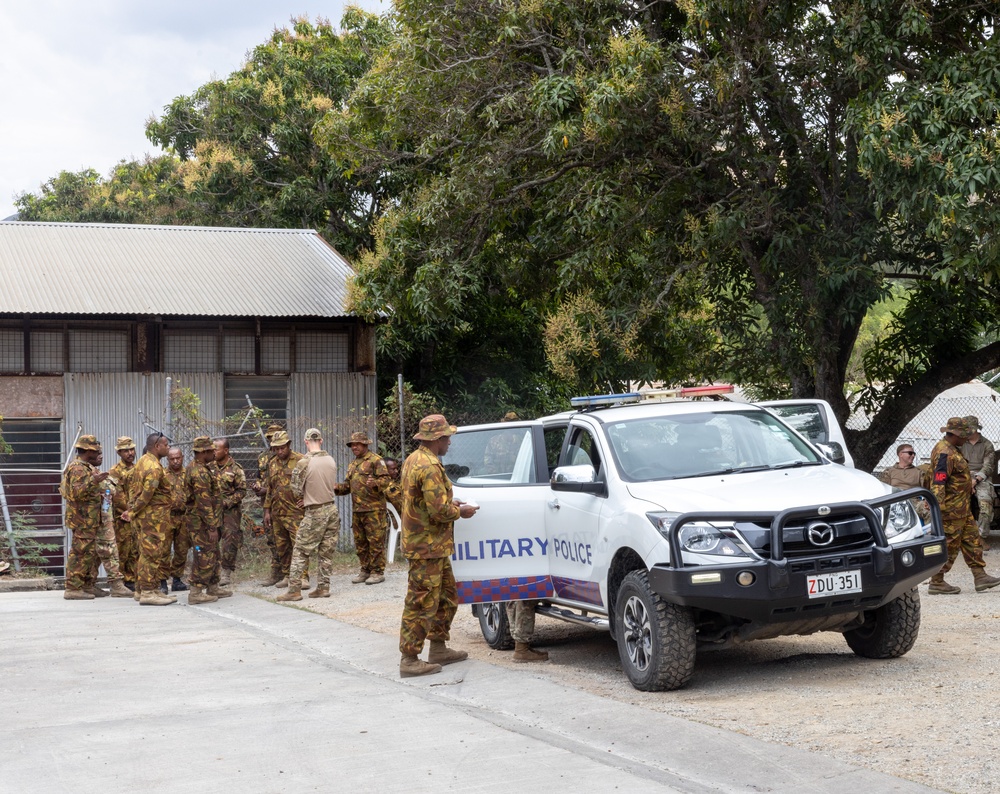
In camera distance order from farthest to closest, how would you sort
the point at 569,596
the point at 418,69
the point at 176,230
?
1. the point at 176,230
2. the point at 418,69
3. the point at 569,596

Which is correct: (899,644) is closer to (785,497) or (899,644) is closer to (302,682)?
(785,497)

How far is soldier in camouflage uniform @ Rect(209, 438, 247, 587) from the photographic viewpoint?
14.3 metres

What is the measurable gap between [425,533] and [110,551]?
7.39 m

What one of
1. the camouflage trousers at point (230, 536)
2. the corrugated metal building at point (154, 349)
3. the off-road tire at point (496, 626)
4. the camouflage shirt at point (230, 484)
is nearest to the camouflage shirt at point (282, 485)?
the camouflage shirt at point (230, 484)

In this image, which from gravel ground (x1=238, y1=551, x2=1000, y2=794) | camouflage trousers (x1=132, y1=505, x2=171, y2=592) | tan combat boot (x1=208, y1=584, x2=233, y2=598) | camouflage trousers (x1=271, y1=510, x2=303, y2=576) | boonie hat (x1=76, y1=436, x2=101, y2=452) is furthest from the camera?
camouflage trousers (x1=271, y1=510, x2=303, y2=576)

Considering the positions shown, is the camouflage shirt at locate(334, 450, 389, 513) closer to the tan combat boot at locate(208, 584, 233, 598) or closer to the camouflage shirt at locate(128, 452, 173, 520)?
the tan combat boot at locate(208, 584, 233, 598)

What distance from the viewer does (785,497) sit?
718 centimetres

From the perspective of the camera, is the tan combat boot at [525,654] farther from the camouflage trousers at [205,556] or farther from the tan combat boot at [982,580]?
the camouflage trousers at [205,556]

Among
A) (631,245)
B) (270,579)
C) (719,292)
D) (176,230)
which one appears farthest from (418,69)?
(176,230)

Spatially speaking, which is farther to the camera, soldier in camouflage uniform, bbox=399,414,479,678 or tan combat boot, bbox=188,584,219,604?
tan combat boot, bbox=188,584,219,604

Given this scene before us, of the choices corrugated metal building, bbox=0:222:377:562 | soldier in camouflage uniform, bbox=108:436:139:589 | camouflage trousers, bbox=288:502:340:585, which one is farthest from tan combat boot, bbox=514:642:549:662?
corrugated metal building, bbox=0:222:377:562

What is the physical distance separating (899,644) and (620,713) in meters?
2.19

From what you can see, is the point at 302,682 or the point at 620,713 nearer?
the point at 620,713

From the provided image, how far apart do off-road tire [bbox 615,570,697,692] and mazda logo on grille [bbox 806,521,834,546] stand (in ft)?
2.85
